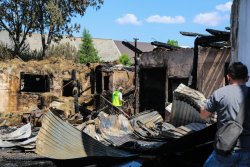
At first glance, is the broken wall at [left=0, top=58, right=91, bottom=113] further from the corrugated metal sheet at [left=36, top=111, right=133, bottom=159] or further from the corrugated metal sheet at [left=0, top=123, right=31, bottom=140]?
the corrugated metal sheet at [left=36, top=111, right=133, bottom=159]

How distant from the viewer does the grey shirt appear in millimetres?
3906

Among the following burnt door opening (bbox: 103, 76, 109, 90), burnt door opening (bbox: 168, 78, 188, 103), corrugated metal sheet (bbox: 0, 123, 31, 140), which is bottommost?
corrugated metal sheet (bbox: 0, 123, 31, 140)

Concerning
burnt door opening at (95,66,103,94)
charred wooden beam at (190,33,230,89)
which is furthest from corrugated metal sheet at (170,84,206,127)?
burnt door opening at (95,66,103,94)

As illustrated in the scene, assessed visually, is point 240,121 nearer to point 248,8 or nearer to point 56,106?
point 248,8

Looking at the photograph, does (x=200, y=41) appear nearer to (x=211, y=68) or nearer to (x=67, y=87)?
(x=211, y=68)

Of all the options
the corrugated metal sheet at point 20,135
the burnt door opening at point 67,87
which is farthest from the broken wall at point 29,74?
the corrugated metal sheet at point 20,135

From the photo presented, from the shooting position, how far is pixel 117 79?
25891mm

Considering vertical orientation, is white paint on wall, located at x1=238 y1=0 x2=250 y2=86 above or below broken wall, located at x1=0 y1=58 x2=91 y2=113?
above

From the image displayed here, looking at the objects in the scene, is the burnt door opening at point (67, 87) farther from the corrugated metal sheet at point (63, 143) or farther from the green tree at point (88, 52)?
the corrugated metal sheet at point (63, 143)

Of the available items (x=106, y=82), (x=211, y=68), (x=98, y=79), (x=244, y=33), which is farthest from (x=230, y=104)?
(x=98, y=79)

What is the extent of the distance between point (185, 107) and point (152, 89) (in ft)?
34.5

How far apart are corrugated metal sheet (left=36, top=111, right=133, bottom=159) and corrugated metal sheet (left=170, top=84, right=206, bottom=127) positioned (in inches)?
93.1

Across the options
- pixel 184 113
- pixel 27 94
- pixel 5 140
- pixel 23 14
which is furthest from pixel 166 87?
pixel 23 14

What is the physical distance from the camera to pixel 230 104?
3.92m
